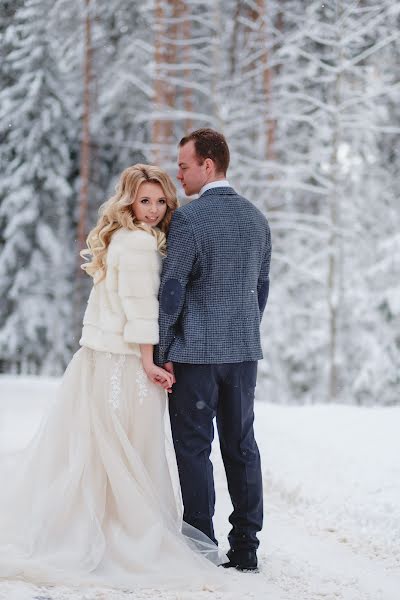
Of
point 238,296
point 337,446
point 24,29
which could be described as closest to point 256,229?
point 238,296

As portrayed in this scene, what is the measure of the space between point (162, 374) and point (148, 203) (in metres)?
0.98

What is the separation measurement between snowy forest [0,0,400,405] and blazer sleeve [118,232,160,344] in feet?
35.2

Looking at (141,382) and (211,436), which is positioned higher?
(141,382)

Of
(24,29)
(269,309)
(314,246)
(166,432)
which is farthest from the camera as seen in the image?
(314,246)

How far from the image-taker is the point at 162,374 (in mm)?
4348

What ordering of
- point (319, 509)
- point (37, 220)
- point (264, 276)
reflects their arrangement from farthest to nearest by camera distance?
1. point (37, 220)
2. point (319, 509)
3. point (264, 276)

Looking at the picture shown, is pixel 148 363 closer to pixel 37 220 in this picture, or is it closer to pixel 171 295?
pixel 171 295

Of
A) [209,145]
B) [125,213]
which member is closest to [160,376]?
[125,213]

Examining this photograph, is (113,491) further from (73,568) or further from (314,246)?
(314,246)

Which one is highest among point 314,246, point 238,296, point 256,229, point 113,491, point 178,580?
point 314,246

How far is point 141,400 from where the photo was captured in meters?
4.48

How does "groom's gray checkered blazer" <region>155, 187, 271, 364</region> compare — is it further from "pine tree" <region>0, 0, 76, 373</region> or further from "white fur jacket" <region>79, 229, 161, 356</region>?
"pine tree" <region>0, 0, 76, 373</region>

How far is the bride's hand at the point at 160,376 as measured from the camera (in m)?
4.35

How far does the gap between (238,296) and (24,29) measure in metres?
10.1
